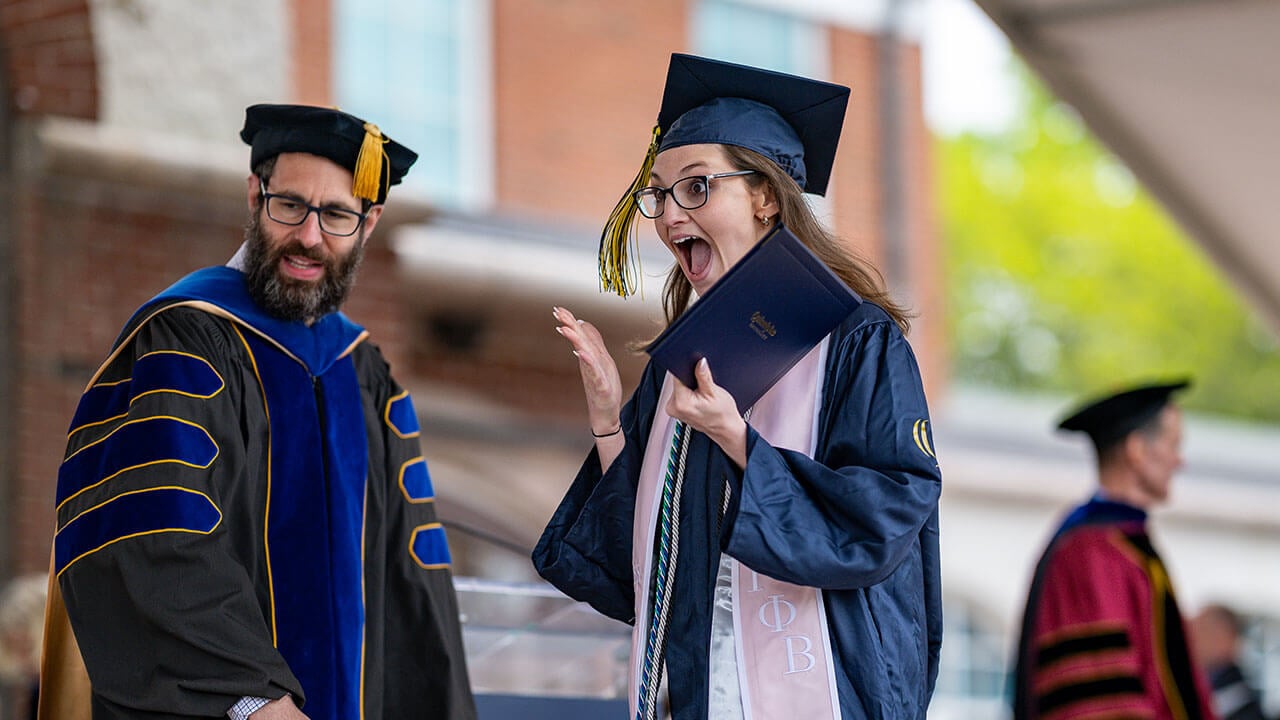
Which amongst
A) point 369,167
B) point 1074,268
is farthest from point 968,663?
point 1074,268

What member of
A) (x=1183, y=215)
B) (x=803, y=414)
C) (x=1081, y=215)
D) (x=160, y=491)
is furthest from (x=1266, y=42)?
(x=1081, y=215)

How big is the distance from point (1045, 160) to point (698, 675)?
2439 cm

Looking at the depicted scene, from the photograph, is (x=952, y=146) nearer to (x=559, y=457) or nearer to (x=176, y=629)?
(x=559, y=457)

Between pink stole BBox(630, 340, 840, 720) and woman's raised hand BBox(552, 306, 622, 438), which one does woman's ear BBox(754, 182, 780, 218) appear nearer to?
pink stole BBox(630, 340, 840, 720)

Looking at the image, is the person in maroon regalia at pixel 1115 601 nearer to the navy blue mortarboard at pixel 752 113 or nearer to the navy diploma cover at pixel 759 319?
the navy blue mortarboard at pixel 752 113

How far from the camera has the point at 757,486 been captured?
2.54 metres

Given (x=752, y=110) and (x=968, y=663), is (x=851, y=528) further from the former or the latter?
(x=968, y=663)

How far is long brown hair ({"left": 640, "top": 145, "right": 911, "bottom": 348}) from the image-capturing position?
2844 mm

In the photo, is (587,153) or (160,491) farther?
(587,153)

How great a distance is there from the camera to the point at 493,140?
10500 millimetres

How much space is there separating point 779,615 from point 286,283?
1.32m

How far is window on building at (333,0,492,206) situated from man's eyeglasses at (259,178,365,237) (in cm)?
666

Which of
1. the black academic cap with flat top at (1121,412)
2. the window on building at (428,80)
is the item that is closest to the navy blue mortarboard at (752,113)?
the black academic cap with flat top at (1121,412)

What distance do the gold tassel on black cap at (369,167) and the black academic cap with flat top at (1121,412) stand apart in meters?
3.00
